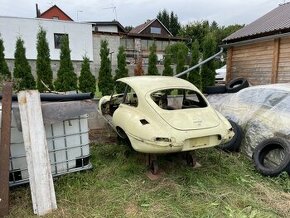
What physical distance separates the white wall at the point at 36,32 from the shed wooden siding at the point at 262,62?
36.6 feet

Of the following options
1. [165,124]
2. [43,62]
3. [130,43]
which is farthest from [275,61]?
[130,43]

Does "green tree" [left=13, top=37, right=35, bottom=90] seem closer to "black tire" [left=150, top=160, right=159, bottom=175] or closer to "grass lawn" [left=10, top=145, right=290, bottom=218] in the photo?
"grass lawn" [left=10, top=145, right=290, bottom=218]

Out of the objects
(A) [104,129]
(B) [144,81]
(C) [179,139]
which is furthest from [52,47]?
(C) [179,139]

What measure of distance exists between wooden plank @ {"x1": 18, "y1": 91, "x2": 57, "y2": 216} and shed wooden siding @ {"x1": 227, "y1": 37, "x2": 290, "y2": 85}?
700 cm

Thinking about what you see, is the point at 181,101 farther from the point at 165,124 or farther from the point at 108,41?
the point at 108,41

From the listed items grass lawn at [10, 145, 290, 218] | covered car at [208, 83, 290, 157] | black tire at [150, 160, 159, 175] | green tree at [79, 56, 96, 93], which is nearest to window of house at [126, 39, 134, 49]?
green tree at [79, 56, 96, 93]

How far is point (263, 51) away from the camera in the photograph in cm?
842

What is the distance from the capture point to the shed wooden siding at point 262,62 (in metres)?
7.68

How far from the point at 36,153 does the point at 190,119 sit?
216 centimetres

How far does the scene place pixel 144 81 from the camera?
4559mm

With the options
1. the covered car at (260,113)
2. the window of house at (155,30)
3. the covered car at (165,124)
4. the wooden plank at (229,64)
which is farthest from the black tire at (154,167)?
the window of house at (155,30)

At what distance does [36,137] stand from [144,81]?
209cm

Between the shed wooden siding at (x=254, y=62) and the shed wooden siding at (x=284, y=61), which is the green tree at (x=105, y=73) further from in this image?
the shed wooden siding at (x=284, y=61)

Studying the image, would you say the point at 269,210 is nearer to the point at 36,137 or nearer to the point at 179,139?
the point at 179,139
